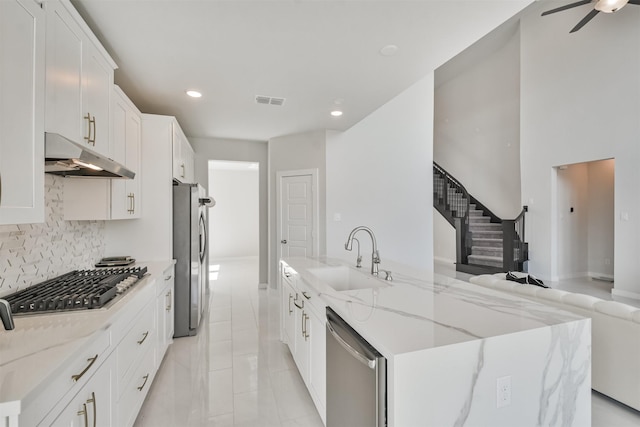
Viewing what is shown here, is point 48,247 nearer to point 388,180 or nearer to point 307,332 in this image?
point 307,332

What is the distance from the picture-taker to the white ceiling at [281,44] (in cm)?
180

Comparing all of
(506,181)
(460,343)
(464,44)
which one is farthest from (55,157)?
(506,181)

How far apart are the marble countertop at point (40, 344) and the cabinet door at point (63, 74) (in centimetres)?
88

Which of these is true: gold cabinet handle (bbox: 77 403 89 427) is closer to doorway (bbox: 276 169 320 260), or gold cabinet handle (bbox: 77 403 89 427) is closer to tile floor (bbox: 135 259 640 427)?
tile floor (bbox: 135 259 640 427)

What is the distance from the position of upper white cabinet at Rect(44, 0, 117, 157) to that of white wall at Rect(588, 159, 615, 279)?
814 centimetres

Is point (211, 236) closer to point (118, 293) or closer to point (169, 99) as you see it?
point (169, 99)

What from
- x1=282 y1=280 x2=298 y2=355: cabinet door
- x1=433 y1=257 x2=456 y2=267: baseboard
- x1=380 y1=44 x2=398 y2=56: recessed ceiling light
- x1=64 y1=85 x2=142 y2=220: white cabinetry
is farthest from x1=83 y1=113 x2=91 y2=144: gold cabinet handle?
x1=433 y1=257 x2=456 y2=267: baseboard

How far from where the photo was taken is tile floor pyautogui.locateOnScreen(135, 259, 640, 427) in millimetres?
1921

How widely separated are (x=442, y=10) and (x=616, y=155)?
4.97 meters

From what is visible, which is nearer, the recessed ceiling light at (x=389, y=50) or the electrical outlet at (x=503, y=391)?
the electrical outlet at (x=503, y=391)

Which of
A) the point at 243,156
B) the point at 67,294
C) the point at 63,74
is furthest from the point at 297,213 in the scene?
the point at 63,74

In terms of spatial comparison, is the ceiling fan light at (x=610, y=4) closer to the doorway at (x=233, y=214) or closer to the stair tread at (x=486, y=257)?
the stair tread at (x=486, y=257)

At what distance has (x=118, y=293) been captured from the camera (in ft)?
5.65

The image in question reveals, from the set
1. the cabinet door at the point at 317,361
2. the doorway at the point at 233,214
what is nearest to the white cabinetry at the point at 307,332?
the cabinet door at the point at 317,361
